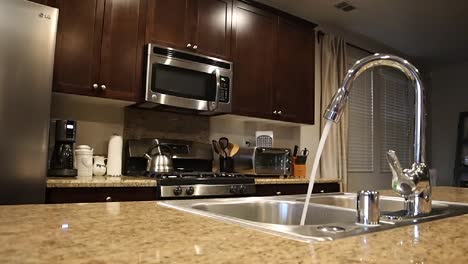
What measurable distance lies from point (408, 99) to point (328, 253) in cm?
567

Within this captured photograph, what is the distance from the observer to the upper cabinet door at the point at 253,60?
122 inches

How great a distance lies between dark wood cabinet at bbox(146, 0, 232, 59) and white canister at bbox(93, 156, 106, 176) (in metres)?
0.88

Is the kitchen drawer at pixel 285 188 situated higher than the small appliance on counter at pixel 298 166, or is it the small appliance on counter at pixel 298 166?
the small appliance on counter at pixel 298 166

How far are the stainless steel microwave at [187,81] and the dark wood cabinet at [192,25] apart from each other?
97 millimetres

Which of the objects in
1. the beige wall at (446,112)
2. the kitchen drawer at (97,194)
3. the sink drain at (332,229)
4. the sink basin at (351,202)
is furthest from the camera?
the beige wall at (446,112)

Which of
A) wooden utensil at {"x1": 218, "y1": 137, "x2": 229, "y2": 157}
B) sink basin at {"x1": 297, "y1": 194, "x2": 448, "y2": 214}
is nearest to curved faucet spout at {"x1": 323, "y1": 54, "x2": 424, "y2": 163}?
sink basin at {"x1": 297, "y1": 194, "x2": 448, "y2": 214}

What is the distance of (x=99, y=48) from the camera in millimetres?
2389

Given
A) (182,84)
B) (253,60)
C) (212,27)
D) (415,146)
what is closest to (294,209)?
(415,146)

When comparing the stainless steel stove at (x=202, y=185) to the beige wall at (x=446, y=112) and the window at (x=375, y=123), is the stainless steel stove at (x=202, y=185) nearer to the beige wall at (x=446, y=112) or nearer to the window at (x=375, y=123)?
the window at (x=375, y=123)

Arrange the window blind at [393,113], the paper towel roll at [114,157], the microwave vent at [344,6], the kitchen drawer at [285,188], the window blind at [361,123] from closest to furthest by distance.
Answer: the paper towel roll at [114,157]
the kitchen drawer at [285,188]
the microwave vent at [344,6]
the window blind at [361,123]
the window blind at [393,113]

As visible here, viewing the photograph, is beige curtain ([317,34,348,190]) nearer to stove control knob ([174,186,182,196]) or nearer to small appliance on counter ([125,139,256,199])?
small appliance on counter ([125,139,256,199])

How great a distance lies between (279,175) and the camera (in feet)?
10.4

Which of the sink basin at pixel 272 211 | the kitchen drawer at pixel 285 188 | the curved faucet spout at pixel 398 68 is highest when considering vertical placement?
the curved faucet spout at pixel 398 68

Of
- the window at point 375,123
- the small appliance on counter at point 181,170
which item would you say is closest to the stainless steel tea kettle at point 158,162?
the small appliance on counter at point 181,170
